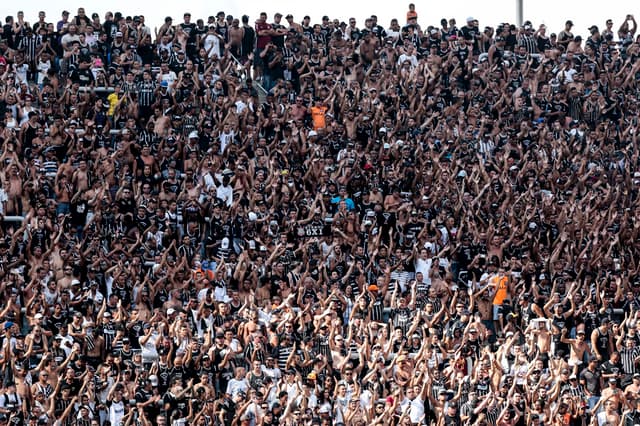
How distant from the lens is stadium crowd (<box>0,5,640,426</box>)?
98.0 feet

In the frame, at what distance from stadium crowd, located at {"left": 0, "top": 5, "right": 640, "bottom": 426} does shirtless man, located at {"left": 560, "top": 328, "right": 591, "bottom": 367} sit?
1.5 inches

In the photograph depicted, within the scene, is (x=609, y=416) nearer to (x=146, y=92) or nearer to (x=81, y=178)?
(x=81, y=178)

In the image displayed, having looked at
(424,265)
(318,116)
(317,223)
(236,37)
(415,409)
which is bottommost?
(415,409)

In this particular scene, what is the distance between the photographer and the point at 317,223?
35.0 m

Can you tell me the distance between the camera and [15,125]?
3647 cm

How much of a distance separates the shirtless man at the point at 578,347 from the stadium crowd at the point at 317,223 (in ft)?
0.13

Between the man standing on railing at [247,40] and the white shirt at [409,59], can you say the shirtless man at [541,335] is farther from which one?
the man standing on railing at [247,40]

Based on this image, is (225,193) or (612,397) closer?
(612,397)

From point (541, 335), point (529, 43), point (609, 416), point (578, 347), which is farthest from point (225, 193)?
point (529, 43)

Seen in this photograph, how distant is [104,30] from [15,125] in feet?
13.9

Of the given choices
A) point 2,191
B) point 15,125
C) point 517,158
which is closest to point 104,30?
point 15,125

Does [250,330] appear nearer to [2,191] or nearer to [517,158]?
[2,191]

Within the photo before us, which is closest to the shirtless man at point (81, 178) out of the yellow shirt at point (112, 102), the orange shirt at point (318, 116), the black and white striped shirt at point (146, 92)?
A: the yellow shirt at point (112, 102)

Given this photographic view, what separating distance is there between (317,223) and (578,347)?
19.8 feet
